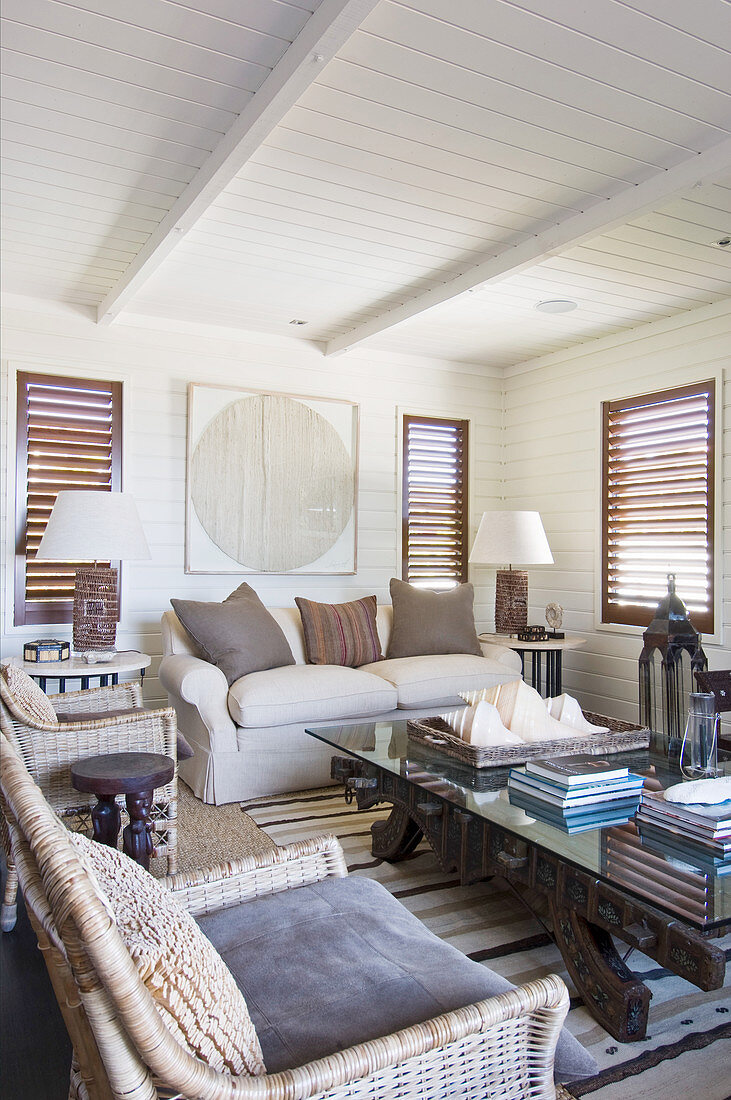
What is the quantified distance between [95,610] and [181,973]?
3098mm

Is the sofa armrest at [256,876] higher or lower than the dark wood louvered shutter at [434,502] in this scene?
lower

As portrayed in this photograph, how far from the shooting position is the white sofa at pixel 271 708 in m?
3.59

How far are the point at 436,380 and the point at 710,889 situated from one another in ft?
14.5

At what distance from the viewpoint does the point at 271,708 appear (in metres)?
3.62

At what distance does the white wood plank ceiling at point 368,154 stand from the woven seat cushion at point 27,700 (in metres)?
1.83

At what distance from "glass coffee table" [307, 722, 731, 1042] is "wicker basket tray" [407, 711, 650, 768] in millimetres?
40

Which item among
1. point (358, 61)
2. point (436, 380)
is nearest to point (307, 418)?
point (436, 380)

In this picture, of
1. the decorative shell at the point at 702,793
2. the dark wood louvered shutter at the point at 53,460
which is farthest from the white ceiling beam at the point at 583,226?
the decorative shell at the point at 702,793

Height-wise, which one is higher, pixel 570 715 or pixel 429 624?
pixel 429 624

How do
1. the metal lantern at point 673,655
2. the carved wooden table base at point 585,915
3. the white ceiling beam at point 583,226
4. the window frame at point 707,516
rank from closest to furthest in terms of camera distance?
the carved wooden table base at point 585,915, the white ceiling beam at point 583,226, the metal lantern at point 673,655, the window frame at point 707,516

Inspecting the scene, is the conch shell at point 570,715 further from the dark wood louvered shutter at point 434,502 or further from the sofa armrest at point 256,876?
the dark wood louvered shutter at point 434,502

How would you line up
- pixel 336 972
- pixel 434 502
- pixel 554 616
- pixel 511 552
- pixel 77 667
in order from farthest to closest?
pixel 434 502 → pixel 554 616 → pixel 511 552 → pixel 77 667 → pixel 336 972

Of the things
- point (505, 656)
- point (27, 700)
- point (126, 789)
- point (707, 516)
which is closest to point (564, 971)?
point (126, 789)

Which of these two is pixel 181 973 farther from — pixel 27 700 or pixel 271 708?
pixel 271 708
